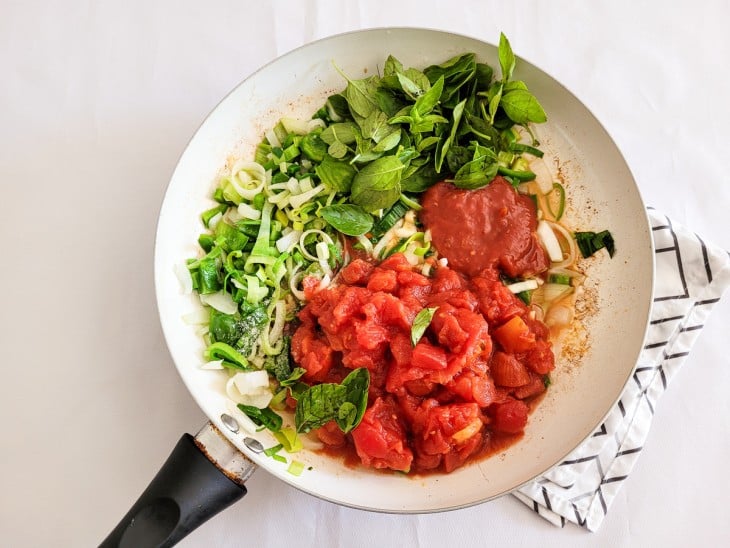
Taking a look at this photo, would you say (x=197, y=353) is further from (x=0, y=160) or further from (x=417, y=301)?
(x=0, y=160)

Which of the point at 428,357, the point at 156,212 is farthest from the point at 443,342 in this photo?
the point at 156,212

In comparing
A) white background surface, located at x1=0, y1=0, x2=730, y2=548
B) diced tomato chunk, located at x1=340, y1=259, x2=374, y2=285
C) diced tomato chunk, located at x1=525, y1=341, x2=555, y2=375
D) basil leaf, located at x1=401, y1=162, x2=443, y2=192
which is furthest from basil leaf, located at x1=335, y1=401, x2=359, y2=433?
basil leaf, located at x1=401, y1=162, x2=443, y2=192

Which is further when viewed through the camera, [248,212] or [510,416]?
[248,212]

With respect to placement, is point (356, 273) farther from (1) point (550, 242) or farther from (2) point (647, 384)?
(2) point (647, 384)

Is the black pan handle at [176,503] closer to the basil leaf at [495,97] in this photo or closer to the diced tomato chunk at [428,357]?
the diced tomato chunk at [428,357]

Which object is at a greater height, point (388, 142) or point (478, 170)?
point (388, 142)

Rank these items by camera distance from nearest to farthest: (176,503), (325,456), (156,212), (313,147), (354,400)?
(176,503) → (354,400) → (325,456) → (313,147) → (156,212)

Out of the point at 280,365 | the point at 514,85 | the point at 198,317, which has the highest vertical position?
the point at 514,85

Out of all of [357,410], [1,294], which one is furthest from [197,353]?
[1,294]
